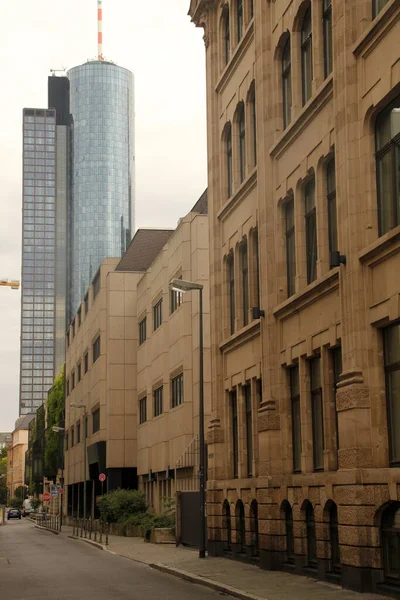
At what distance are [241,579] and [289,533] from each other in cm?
216

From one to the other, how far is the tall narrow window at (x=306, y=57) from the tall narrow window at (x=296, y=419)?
702 centimetres

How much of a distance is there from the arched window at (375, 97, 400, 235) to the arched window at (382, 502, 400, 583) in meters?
5.47

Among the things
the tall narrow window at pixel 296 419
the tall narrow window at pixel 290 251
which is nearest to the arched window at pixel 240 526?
the tall narrow window at pixel 296 419

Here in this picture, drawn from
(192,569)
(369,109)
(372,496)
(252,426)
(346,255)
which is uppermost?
(369,109)

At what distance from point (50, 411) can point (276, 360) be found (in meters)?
91.8

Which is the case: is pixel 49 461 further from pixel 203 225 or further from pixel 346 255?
pixel 346 255

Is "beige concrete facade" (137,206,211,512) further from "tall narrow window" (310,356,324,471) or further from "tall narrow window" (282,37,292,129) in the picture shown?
"tall narrow window" (310,356,324,471)

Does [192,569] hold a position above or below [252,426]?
below

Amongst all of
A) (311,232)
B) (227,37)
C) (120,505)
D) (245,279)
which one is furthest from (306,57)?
(120,505)

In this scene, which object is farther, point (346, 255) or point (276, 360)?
point (276, 360)

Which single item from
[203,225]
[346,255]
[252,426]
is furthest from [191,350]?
[346,255]

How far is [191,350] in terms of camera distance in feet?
166

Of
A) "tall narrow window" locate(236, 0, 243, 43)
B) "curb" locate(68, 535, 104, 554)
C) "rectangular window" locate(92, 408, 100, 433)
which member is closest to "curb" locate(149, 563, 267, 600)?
"curb" locate(68, 535, 104, 554)

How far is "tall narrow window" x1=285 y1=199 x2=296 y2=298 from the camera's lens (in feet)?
87.8
